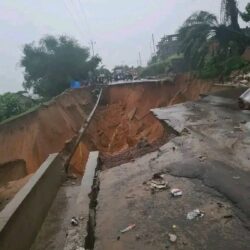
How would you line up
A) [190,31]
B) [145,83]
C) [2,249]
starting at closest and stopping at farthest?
[2,249] < [190,31] < [145,83]

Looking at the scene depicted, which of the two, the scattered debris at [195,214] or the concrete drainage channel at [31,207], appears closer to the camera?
the scattered debris at [195,214]

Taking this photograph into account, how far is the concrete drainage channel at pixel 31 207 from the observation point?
4.35 m

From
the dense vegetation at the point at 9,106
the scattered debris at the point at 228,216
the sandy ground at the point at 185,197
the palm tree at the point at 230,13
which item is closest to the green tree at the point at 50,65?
the dense vegetation at the point at 9,106

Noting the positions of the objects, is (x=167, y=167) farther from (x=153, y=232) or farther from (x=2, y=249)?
(x=2, y=249)

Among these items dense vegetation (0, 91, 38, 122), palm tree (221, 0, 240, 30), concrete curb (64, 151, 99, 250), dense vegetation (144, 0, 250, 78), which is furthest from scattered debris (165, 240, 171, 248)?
A: palm tree (221, 0, 240, 30)

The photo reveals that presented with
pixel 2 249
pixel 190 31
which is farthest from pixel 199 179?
pixel 190 31

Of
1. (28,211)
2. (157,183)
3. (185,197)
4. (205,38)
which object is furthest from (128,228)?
(205,38)

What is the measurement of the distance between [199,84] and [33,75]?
18796 mm

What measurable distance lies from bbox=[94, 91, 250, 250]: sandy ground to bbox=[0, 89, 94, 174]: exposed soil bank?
7189 mm

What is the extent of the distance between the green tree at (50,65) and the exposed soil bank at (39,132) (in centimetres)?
1105

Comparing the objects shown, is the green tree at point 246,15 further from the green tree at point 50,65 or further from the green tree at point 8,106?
the green tree at point 50,65

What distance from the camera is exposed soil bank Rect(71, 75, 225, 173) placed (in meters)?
19.6

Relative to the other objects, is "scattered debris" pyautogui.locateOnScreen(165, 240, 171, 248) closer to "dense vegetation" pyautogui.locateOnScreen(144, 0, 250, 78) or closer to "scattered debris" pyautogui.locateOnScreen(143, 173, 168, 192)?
"scattered debris" pyautogui.locateOnScreen(143, 173, 168, 192)

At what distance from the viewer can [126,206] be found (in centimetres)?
502
